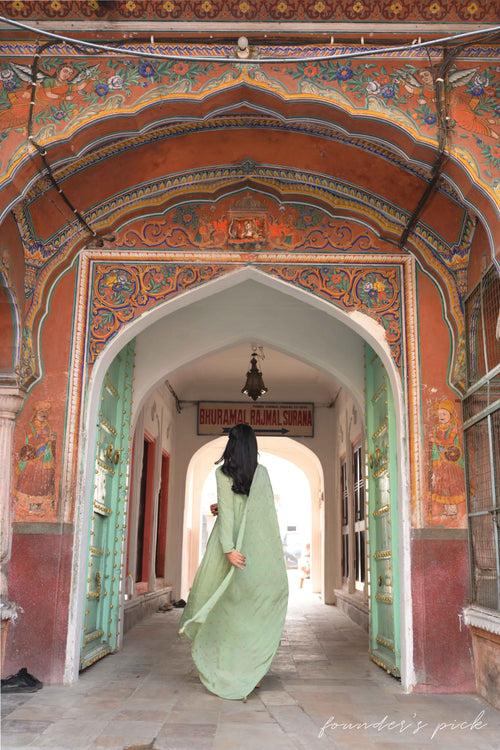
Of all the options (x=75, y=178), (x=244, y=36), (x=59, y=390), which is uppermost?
(x=244, y=36)

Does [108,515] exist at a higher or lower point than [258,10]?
lower

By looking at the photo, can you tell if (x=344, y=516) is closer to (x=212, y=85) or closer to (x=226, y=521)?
(x=226, y=521)

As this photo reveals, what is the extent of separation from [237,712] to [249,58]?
3.69 meters

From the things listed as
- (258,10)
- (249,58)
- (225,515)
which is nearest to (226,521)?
(225,515)

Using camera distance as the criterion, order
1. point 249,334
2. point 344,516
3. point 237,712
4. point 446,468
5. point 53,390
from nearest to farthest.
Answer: point 237,712, point 446,468, point 53,390, point 249,334, point 344,516

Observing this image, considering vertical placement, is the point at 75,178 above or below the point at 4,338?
above

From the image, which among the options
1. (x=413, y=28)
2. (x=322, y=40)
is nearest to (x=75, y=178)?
(x=322, y=40)

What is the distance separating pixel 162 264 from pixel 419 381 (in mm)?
2056

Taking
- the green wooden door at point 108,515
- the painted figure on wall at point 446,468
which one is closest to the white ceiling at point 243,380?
the green wooden door at point 108,515

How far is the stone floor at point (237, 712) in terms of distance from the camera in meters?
3.39

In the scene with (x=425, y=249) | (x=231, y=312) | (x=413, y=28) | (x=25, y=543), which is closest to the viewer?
(x=413, y=28)

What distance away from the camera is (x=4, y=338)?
4.90 metres

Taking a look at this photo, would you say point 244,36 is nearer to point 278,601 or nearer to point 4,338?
point 4,338

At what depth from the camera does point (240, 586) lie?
440cm
